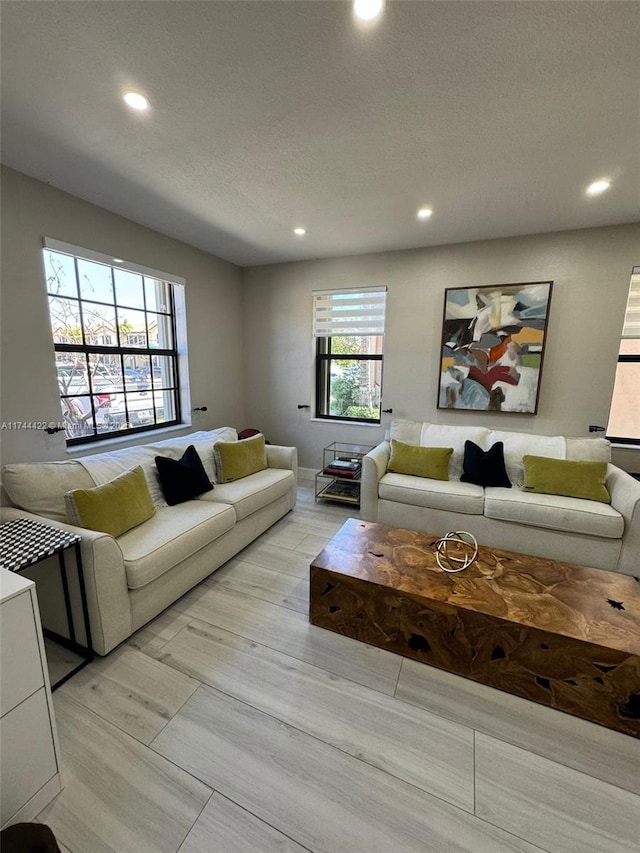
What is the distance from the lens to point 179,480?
2482 mm

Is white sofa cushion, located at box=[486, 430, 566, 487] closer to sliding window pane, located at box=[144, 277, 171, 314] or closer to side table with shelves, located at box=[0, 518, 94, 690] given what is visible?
side table with shelves, located at box=[0, 518, 94, 690]

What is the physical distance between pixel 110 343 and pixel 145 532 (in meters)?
1.78

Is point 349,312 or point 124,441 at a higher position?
point 349,312

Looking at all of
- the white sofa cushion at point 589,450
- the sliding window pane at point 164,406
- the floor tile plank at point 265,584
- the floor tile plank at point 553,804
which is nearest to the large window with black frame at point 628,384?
the white sofa cushion at point 589,450

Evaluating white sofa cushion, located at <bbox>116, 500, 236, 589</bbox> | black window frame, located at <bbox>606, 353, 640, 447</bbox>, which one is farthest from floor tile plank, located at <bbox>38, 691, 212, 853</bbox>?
black window frame, located at <bbox>606, 353, 640, 447</bbox>

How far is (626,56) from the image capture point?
4.29 feet

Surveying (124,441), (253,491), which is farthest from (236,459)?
(124,441)

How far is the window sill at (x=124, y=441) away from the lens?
2664 millimetres

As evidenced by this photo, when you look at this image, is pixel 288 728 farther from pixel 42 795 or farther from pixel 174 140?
pixel 174 140

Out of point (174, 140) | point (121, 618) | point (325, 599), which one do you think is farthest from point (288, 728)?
point (174, 140)

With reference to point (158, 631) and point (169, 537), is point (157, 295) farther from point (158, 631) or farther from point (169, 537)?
point (158, 631)

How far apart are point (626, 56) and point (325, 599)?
8.82 feet

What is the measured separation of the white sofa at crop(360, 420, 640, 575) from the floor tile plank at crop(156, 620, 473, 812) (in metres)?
1.50

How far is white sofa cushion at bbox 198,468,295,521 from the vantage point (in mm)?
2531
